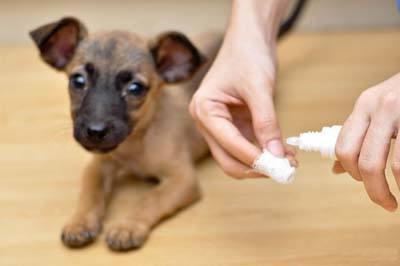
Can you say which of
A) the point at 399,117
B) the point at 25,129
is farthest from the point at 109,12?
the point at 399,117

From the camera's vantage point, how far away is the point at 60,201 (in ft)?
4.78

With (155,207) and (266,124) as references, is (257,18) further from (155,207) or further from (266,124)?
(155,207)

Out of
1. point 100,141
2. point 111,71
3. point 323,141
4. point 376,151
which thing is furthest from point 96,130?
point 376,151

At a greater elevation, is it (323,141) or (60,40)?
(323,141)

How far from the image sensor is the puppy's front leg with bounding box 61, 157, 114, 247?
1315mm

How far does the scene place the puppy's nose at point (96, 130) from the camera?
4.38 feet

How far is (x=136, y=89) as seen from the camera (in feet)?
4.72

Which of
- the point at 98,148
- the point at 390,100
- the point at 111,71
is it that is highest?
the point at 390,100

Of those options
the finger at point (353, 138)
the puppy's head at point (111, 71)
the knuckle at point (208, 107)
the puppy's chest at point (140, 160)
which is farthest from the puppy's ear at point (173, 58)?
the finger at point (353, 138)

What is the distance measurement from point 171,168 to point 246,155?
0.40 meters

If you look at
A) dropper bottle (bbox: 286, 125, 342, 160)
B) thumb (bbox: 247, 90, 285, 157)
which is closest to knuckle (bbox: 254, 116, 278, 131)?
thumb (bbox: 247, 90, 285, 157)

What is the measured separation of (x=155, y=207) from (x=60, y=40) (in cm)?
40

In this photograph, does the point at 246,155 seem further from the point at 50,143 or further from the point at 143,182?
the point at 50,143

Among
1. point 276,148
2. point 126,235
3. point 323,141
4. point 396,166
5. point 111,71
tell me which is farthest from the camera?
point 111,71
